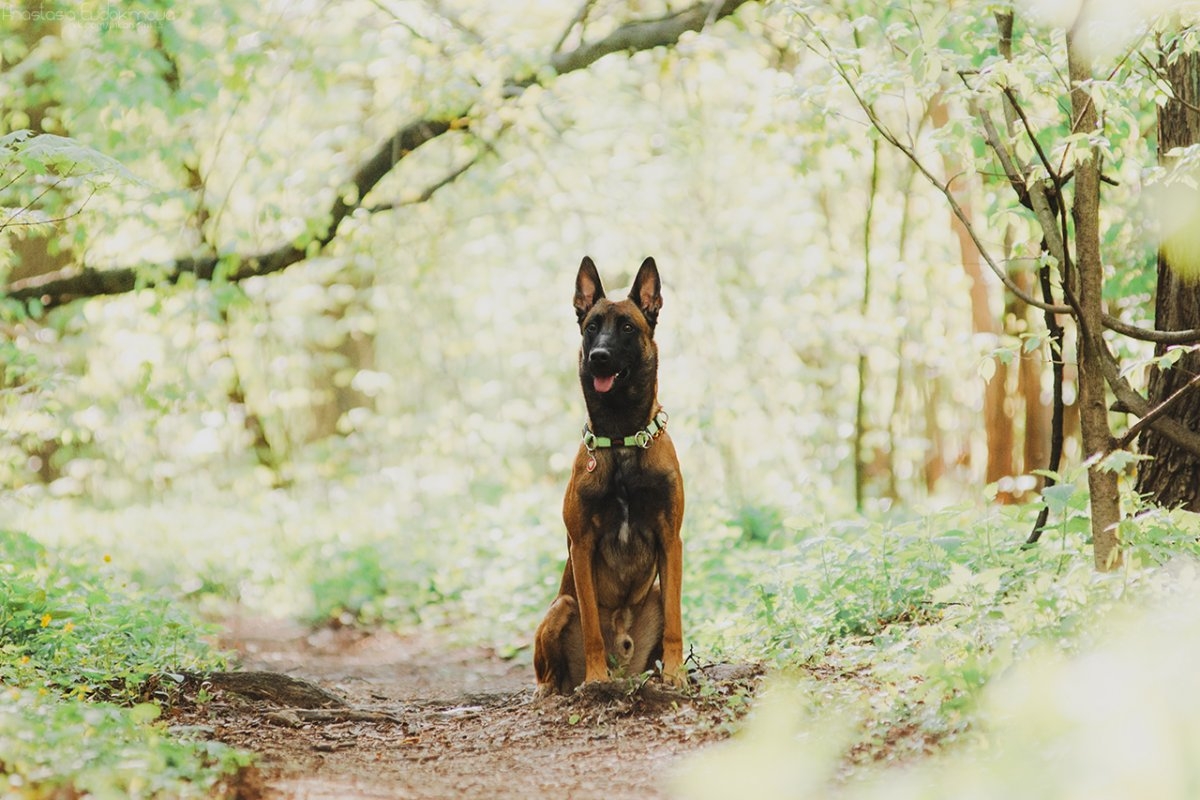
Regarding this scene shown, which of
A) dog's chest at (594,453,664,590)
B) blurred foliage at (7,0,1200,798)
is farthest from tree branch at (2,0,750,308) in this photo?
dog's chest at (594,453,664,590)

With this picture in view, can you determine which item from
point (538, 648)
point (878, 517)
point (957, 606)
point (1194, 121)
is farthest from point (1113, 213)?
point (538, 648)

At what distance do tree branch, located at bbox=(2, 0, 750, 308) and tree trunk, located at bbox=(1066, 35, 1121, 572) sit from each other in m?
5.22

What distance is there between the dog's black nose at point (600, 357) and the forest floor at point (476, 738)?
4.90 ft

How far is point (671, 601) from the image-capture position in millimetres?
5344

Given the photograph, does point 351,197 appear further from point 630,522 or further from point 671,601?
point 671,601

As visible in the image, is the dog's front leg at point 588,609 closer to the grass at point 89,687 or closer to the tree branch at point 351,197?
the grass at point 89,687

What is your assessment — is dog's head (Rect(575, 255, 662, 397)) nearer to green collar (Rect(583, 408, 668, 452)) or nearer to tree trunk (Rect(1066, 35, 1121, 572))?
green collar (Rect(583, 408, 668, 452))

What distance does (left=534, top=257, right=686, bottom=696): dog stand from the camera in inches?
209

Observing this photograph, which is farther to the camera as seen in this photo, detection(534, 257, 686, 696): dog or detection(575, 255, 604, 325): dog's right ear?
detection(575, 255, 604, 325): dog's right ear

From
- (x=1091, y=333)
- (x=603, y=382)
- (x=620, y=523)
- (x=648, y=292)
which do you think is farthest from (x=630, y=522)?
(x=1091, y=333)

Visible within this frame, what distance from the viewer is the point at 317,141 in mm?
11547

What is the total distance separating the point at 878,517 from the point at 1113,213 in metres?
3.06

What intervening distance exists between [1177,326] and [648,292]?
98.4 inches

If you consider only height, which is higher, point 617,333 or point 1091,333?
point 617,333
